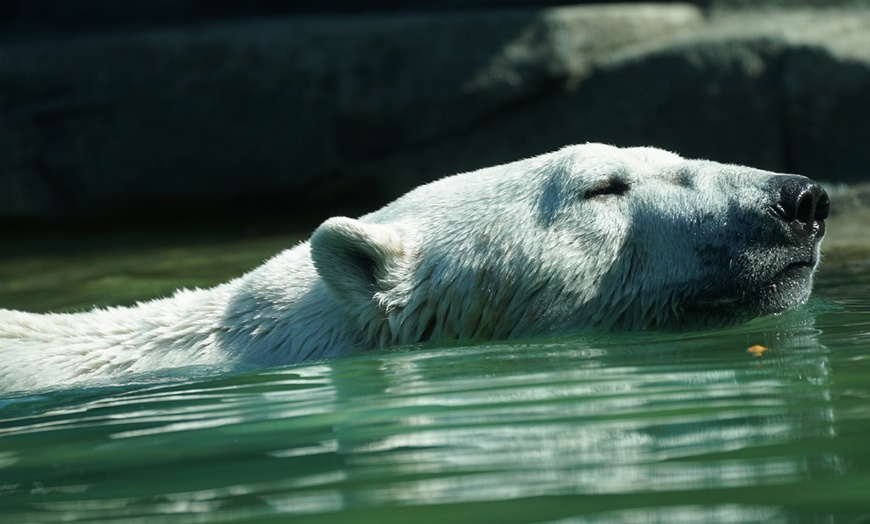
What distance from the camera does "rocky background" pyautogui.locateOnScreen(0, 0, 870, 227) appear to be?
30.2 feet

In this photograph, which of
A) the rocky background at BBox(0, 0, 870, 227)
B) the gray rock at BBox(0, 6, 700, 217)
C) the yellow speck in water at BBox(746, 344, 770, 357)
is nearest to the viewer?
the yellow speck in water at BBox(746, 344, 770, 357)

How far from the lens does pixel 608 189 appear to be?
12.5 ft

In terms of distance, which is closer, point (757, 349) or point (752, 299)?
point (757, 349)

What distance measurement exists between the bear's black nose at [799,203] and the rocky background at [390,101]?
18.9ft

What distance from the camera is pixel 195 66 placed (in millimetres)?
10359

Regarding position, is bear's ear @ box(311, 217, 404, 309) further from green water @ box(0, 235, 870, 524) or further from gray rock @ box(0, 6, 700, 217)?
gray rock @ box(0, 6, 700, 217)

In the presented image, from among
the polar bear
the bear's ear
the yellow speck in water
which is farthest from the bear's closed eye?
the yellow speck in water

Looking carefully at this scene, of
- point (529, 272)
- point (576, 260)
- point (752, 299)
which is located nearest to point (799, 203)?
point (752, 299)

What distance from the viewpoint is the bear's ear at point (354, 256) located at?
3.55 metres

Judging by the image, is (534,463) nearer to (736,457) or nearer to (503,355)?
(736,457)

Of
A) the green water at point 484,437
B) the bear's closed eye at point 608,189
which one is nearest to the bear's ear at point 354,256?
the green water at point 484,437

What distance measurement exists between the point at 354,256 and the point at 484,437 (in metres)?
1.57

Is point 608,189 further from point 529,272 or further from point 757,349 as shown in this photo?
point 757,349

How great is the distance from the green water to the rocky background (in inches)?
232
